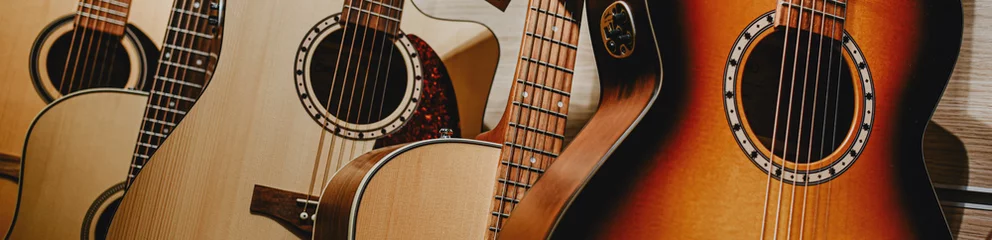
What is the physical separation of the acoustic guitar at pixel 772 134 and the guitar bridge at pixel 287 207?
36cm

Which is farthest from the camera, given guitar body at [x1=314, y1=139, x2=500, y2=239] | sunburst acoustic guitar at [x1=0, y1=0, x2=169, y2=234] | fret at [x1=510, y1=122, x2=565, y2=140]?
sunburst acoustic guitar at [x1=0, y1=0, x2=169, y2=234]

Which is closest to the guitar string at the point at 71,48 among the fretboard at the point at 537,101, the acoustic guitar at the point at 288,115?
the acoustic guitar at the point at 288,115

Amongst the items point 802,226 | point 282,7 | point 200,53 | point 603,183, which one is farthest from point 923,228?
point 200,53

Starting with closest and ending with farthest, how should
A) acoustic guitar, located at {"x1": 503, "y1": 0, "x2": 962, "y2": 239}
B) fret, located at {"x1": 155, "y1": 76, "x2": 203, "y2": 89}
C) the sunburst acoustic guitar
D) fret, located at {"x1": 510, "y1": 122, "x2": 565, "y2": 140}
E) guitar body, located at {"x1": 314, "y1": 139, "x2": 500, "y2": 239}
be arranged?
acoustic guitar, located at {"x1": 503, "y1": 0, "x2": 962, "y2": 239} < guitar body, located at {"x1": 314, "y1": 139, "x2": 500, "y2": 239} < fret, located at {"x1": 510, "y1": 122, "x2": 565, "y2": 140} < fret, located at {"x1": 155, "y1": 76, "x2": 203, "y2": 89} < the sunburst acoustic guitar

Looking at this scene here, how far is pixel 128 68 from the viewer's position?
1.38m

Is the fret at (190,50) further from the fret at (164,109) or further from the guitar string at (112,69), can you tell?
the guitar string at (112,69)

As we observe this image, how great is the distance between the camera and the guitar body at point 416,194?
37.3 inches

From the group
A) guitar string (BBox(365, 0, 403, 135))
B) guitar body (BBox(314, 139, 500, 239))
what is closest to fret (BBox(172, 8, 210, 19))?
guitar string (BBox(365, 0, 403, 135))

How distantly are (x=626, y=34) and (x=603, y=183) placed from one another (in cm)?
21

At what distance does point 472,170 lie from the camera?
1021mm

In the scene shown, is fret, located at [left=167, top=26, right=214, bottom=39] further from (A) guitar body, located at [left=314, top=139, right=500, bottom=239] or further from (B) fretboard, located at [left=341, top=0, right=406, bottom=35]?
(A) guitar body, located at [left=314, top=139, right=500, bottom=239]

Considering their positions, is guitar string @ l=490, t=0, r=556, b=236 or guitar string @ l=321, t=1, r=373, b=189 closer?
guitar string @ l=490, t=0, r=556, b=236

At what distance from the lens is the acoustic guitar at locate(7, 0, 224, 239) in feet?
3.77

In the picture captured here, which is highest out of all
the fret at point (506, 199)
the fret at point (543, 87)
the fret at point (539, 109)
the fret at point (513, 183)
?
the fret at point (543, 87)
